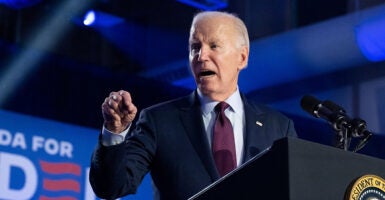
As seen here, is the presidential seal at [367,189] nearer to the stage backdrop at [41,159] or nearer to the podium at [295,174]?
the podium at [295,174]

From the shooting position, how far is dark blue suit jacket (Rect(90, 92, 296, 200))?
164 cm

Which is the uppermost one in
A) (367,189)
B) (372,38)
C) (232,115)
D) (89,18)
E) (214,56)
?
(89,18)

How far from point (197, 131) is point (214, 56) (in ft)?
0.56

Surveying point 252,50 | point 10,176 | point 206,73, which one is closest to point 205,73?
point 206,73

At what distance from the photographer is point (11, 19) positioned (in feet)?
14.6

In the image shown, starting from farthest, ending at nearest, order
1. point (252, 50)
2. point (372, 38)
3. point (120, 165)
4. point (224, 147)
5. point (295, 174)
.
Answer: point (252, 50) → point (372, 38) → point (224, 147) → point (120, 165) → point (295, 174)

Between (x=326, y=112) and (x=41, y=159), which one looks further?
(x=41, y=159)

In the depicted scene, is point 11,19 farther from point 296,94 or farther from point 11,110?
point 296,94

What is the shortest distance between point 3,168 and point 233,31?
152 cm

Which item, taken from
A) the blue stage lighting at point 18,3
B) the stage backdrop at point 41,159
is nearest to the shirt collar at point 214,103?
the stage backdrop at point 41,159

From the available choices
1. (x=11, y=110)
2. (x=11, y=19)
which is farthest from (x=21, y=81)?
(x=11, y=19)

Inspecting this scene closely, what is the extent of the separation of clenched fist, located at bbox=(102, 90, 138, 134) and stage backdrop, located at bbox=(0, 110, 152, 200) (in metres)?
1.68

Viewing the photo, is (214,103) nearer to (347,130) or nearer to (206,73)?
(206,73)

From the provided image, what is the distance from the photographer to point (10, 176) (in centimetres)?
305
